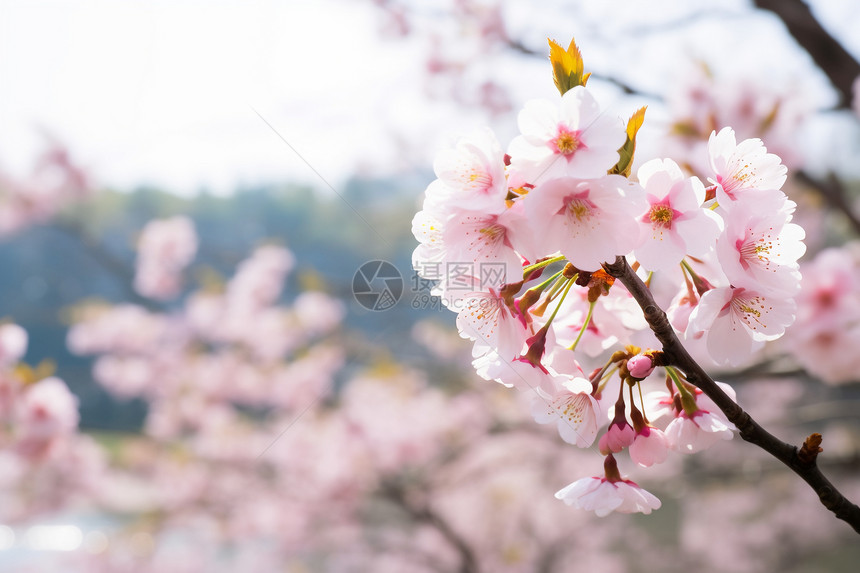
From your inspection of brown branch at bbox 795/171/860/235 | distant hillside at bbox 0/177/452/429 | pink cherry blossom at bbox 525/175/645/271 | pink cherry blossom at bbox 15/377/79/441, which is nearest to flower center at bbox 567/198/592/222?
pink cherry blossom at bbox 525/175/645/271

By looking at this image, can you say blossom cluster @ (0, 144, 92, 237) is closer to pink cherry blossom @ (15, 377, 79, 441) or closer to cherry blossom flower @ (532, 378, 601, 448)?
pink cherry blossom @ (15, 377, 79, 441)

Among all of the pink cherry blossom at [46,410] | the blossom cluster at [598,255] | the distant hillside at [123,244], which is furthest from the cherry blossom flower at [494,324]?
the distant hillside at [123,244]

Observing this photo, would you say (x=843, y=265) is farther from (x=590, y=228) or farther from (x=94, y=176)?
(x=94, y=176)

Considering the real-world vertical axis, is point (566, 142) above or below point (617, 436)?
above

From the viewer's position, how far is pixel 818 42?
1.25 meters

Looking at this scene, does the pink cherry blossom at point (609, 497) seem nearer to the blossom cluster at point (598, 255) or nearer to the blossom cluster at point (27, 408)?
the blossom cluster at point (598, 255)

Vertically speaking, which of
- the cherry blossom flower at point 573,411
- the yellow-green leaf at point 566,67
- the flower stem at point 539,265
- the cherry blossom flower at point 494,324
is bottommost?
the cherry blossom flower at point 573,411

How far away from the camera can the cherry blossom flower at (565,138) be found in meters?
0.37

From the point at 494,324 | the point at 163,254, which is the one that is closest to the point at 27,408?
the point at 494,324

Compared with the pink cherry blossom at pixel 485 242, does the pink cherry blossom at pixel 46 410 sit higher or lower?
lower

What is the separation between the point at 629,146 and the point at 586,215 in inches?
2.7

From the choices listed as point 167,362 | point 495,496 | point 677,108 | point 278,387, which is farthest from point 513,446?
point 677,108

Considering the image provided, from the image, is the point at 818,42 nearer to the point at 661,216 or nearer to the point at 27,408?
the point at 661,216

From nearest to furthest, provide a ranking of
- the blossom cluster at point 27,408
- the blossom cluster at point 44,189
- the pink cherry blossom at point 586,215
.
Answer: the pink cherry blossom at point 586,215 → the blossom cluster at point 27,408 → the blossom cluster at point 44,189
